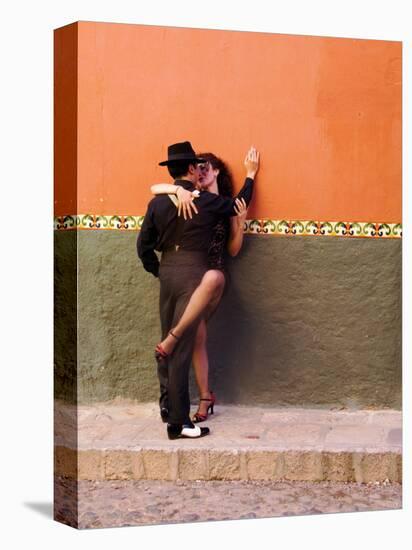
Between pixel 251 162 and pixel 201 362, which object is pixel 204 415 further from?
pixel 251 162

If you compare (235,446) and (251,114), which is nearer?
(235,446)

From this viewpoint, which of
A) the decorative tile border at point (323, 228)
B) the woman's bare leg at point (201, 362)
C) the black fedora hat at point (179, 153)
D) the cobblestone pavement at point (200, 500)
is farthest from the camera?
the decorative tile border at point (323, 228)

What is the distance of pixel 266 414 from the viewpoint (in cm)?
870

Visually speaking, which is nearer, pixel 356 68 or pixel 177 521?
pixel 177 521

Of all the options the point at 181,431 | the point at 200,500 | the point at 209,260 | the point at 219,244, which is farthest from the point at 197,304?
the point at 200,500

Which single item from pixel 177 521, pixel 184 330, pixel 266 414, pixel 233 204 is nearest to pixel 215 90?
pixel 233 204

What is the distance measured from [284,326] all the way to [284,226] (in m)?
0.62

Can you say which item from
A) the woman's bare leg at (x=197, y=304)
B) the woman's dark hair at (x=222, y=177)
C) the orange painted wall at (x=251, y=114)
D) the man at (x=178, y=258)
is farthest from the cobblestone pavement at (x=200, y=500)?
the woman's dark hair at (x=222, y=177)

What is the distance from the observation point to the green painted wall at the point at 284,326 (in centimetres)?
845

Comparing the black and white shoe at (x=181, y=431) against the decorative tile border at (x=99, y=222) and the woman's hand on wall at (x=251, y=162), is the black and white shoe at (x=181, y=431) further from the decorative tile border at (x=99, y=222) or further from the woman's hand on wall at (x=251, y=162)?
the woman's hand on wall at (x=251, y=162)

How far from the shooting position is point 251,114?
8617mm

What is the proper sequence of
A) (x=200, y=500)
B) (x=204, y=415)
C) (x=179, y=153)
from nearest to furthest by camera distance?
(x=200, y=500) → (x=179, y=153) → (x=204, y=415)

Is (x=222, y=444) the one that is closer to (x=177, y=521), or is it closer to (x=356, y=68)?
(x=177, y=521)

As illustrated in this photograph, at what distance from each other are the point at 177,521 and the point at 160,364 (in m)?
0.93
